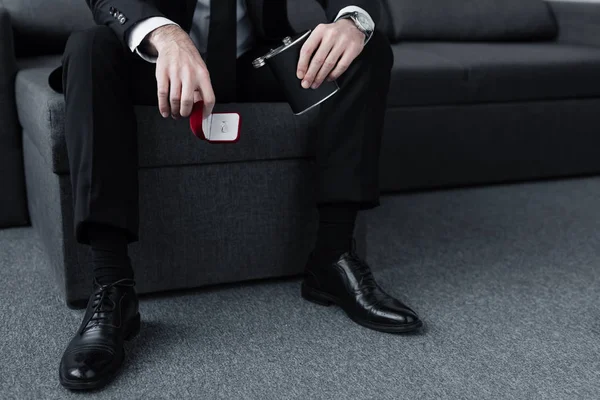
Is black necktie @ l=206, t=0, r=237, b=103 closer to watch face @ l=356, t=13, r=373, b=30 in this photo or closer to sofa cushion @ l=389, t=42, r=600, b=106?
watch face @ l=356, t=13, r=373, b=30

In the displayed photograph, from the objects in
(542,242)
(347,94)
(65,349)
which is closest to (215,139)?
(347,94)

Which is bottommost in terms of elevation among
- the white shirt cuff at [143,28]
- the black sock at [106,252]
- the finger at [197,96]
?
the black sock at [106,252]

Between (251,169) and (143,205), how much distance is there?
220mm

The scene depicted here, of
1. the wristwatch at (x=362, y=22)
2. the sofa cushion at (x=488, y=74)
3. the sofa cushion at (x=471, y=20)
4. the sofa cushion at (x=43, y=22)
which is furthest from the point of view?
the sofa cushion at (x=471, y=20)

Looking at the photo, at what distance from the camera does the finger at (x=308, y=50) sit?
3.79 ft

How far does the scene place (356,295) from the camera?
1265mm

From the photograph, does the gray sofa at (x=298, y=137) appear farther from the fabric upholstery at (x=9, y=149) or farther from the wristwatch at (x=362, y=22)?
the wristwatch at (x=362, y=22)

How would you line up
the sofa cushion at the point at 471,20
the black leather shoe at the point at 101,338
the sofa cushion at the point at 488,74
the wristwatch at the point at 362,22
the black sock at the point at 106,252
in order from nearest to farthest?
1. the black leather shoe at the point at 101,338
2. the black sock at the point at 106,252
3. the wristwatch at the point at 362,22
4. the sofa cushion at the point at 488,74
5. the sofa cushion at the point at 471,20

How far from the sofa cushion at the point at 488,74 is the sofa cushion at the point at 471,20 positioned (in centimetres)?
13

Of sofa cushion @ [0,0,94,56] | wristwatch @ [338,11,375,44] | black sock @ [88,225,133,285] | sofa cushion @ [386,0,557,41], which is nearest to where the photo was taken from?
black sock @ [88,225,133,285]

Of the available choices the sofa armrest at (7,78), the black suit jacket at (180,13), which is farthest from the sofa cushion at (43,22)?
the black suit jacket at (180,13)

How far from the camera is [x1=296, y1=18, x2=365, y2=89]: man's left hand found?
1158mm

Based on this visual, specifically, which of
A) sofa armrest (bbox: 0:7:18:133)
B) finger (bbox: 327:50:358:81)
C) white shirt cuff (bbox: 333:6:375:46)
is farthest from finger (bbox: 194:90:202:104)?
sofa armrest (bbox: 0:7:18:133)

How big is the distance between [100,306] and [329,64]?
0.55m
